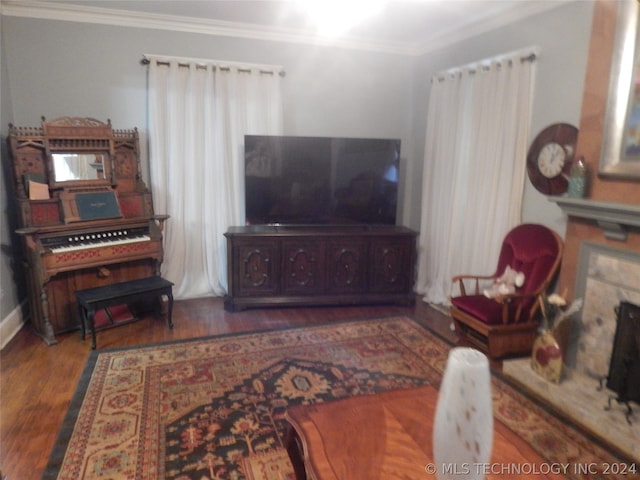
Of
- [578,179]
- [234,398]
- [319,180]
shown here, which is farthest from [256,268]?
[578,179]

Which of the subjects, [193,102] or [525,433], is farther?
[193,102]

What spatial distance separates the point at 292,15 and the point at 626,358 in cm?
353

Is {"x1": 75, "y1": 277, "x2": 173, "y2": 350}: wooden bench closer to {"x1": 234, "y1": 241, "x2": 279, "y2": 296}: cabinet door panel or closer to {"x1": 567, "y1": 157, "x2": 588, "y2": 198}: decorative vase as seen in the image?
{"x1": 234, "y1": 241, "x2": 279, "y2": 296}: cabinet door panel

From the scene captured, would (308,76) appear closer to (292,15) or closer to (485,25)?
(292,15)

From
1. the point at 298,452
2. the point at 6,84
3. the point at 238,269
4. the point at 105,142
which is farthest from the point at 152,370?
the point at 6,84

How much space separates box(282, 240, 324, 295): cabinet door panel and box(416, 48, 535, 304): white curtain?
1230 millimetres

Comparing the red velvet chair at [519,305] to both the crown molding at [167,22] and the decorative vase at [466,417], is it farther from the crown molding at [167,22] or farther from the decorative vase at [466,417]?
the crown molding at [167,22]

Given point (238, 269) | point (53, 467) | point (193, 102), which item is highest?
point (193, 102)

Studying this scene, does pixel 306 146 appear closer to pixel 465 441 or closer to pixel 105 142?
pixel 105 142

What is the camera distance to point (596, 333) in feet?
8.42

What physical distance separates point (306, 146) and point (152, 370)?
2374mm

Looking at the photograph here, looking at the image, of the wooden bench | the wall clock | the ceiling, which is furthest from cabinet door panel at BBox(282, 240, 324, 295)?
the ceiling

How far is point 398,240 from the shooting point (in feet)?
12.9

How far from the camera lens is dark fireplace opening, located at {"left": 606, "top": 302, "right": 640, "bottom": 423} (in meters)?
2.25
